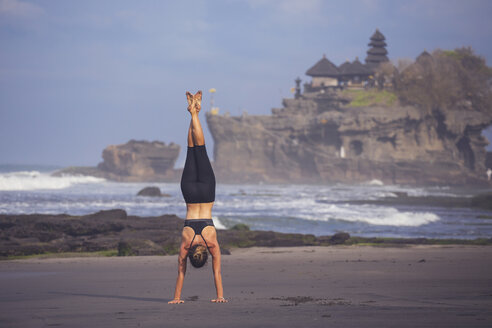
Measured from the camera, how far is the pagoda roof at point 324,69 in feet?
338

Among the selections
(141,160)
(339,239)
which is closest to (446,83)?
(141,160)

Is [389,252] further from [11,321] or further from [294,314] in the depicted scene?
[11,321]

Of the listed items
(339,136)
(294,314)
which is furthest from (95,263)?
(339,136)

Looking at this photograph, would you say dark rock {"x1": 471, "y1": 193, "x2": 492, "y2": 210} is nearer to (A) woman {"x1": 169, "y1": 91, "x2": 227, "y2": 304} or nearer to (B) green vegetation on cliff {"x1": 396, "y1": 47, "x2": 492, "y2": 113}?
(A) woman {"x1": 169, "y1": 91, "x2": 227, "y2": 304}

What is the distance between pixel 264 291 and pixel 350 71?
97800 millimetres

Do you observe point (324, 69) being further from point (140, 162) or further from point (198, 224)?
point (198, 224)

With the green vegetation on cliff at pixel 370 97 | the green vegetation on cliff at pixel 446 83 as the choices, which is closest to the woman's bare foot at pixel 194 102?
the green vegetation on cliff at pixel 370 97

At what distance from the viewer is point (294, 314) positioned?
553cm

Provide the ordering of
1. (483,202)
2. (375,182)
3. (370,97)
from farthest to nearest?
(370,97), (375,182), (483,202)

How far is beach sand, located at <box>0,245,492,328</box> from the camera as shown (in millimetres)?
5316

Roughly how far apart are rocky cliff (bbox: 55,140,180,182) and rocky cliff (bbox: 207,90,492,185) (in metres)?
8.02

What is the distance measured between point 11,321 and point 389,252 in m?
8.72

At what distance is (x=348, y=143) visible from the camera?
3681 inches

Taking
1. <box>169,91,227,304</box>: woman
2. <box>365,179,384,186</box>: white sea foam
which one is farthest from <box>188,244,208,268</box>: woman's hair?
<box>365,179,384,186</box>: white sea foam
